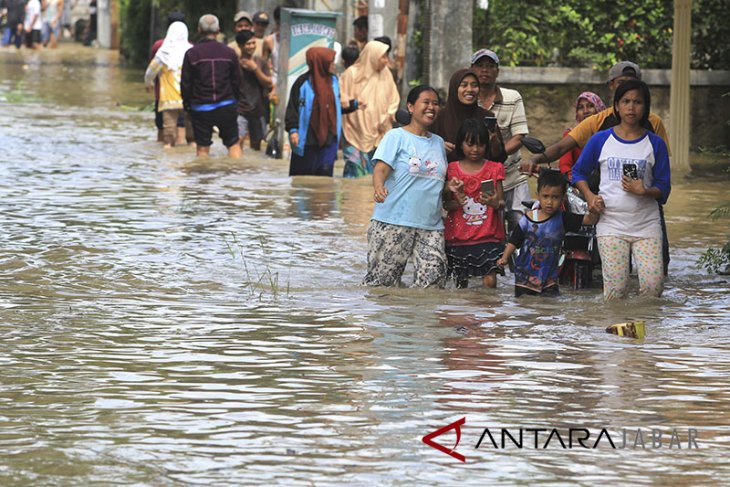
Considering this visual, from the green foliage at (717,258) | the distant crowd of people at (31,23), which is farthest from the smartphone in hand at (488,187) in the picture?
the distant crowd of people at (31,23)

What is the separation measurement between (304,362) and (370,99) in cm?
984

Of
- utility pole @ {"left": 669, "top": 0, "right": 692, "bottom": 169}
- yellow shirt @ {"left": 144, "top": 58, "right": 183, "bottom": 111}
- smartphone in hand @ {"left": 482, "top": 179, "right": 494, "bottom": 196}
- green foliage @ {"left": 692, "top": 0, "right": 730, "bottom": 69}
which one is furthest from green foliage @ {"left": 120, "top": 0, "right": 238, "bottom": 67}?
smartphone in hand @ {"left": 482, "top": 179, "right": 494, "bottom": 196}

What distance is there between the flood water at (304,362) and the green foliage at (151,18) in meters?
19.1

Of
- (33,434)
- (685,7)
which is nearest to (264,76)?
(685,7)

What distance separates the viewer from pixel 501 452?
6621mm

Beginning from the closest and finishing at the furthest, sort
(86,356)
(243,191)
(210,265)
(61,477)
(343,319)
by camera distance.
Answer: (61,477)
(86,356)
(343,319)
(210,265)
(243,191)

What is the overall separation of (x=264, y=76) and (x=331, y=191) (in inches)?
167

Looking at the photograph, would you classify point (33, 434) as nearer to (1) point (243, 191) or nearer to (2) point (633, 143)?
(2) point (633, 143)

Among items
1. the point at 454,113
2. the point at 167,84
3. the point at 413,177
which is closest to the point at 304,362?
the point at 413,177

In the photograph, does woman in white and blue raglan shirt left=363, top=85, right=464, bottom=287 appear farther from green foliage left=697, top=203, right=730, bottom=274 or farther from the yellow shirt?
the yellow shirt

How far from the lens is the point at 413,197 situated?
10.6 meters

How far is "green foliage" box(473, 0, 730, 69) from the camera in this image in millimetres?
20547

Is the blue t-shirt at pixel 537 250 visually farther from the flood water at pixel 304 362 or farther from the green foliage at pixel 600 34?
the green foliage at pixel 600 34

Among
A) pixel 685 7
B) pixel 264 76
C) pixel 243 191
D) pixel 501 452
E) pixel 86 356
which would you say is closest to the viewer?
pixel 501 452
